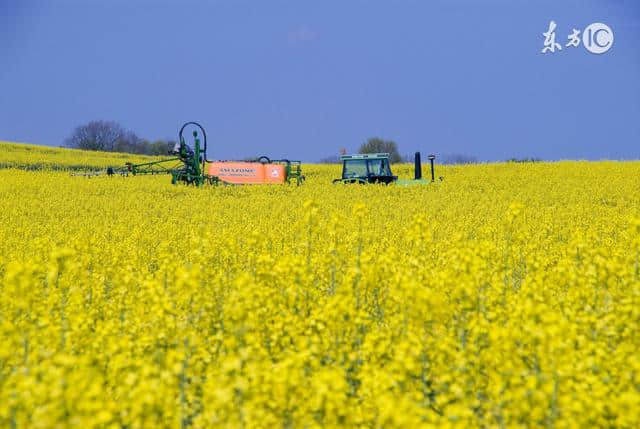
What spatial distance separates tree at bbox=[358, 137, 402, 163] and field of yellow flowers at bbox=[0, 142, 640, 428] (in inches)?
2722

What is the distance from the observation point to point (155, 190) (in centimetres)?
3122

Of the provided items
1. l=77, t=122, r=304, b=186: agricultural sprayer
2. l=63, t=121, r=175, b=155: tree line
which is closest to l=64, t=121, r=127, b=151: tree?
l=63, t=121, r=175, b=155: tree line

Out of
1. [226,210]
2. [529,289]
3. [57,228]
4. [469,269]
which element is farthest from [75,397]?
[226,210]

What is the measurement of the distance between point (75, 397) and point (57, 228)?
51.0 ft

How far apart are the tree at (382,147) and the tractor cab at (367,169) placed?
54.1 m

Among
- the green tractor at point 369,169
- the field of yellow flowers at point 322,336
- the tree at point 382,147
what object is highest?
the tree at point 382,147

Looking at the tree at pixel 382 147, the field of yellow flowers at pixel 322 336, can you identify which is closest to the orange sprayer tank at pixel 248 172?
the field of yellow flowers at pixel 322 336

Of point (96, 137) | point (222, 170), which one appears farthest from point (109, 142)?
point (222, 170)

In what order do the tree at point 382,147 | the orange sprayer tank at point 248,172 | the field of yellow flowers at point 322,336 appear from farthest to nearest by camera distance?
the tree at point 382,147, the orange sprayer tank at point 248,172, the field of yellow flowers at point 322,336

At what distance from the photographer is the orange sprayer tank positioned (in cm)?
3312

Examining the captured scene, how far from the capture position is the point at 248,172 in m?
33.2

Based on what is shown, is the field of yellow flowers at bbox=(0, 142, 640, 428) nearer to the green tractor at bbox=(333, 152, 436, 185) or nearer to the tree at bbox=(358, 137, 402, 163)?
the green tractor at bbox=(333, 152, 436, 185)

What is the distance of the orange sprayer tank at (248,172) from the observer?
109 ft

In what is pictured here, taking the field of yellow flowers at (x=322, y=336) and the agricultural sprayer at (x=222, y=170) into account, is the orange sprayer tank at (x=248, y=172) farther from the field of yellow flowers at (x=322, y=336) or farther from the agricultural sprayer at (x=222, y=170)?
the field of yellow flowers at (x=322, y=336)
